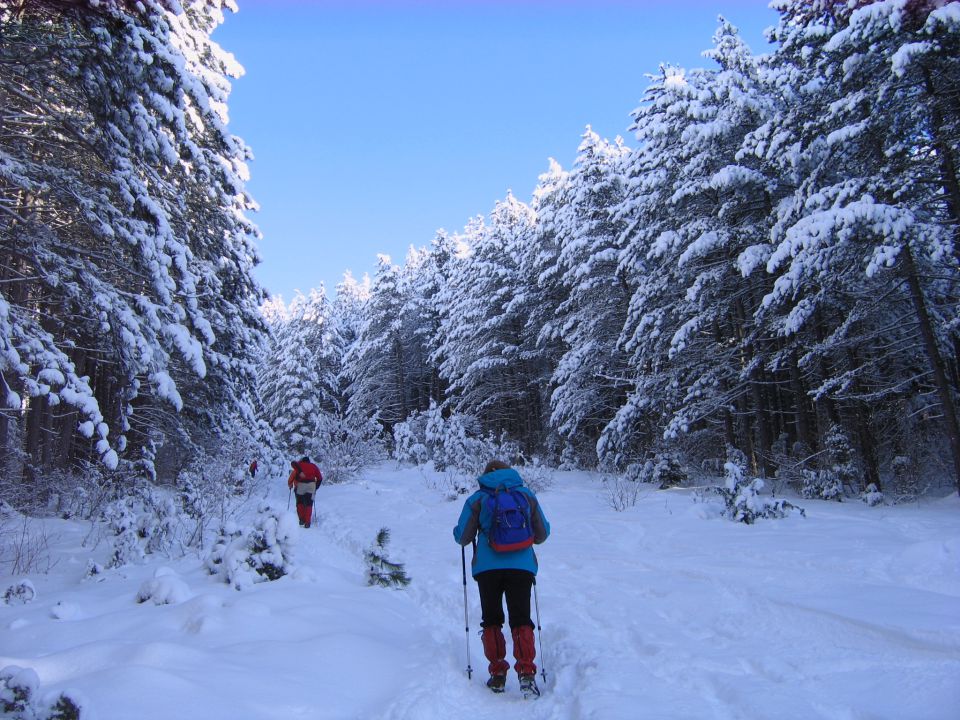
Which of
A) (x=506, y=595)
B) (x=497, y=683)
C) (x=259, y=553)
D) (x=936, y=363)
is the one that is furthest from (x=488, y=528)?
(x=936, y=363)

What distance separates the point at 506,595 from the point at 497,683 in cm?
64

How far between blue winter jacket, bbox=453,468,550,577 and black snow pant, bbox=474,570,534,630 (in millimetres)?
62

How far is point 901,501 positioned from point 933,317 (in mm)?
3814

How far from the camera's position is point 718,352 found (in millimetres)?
16266

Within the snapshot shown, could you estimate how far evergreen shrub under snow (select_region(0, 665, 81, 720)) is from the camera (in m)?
3.10

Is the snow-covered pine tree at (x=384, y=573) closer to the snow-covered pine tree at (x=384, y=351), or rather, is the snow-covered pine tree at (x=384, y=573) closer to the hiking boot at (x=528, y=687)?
the hiking boot at (x=528, y=687)

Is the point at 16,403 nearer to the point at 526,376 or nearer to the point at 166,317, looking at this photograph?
the point at 166,317

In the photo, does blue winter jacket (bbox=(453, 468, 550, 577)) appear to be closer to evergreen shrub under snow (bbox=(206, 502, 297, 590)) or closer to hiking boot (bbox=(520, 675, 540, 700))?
hiking boot (bbox=(520, 675, 540, 700))

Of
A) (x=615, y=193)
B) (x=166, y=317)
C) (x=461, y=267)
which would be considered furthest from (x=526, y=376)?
(x=166, y=317)

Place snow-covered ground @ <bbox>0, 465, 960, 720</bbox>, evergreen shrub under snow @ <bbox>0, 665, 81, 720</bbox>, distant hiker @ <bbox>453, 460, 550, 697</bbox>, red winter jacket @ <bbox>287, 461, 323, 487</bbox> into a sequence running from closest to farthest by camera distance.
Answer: evergreen shrub under snow @ <bbox>0, 665, 81, 720</bbox>, snow-covered ground @ <bbox>0, 465, 960, 720</bbox>, distant hiker @ <bbox>453, 460, 550, 697</bbox>, red winter jacket @ <bbox>287, 461, 323, 487</bbox>

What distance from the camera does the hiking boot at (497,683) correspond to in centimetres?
436

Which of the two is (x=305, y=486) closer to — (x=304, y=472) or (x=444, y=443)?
(x=304, y=472)

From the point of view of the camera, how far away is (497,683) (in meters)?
4.38

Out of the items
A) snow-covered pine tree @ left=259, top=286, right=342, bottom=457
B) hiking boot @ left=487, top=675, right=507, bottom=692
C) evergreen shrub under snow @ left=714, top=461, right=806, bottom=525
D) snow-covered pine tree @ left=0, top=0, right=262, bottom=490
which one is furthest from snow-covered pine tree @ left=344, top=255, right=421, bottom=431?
hiking boot @ left=487, top=675, right=507, bottom=692
